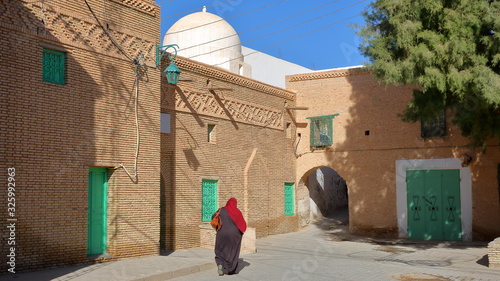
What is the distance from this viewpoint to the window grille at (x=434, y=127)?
1750 cm

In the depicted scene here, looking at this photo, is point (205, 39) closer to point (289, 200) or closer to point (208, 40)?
point (208, 40)

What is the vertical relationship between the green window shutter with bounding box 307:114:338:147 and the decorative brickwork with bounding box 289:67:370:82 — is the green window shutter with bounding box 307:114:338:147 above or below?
below

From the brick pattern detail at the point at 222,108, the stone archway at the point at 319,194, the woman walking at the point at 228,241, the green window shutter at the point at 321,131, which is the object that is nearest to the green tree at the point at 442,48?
the brick pattern detail at the point at 222,108

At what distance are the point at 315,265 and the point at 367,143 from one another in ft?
27.9

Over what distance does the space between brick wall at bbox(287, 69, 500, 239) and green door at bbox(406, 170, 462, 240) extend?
1.67ft

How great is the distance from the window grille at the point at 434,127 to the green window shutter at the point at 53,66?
460 inches

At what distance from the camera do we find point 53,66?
10156 mm

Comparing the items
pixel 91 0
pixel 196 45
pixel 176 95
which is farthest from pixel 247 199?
pixel 91 0

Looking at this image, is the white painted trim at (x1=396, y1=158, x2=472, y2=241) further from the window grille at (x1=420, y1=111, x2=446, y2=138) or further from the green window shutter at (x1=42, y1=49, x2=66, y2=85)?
the green window shutter at (x1=42, y1=49, x2=66, y2=85)

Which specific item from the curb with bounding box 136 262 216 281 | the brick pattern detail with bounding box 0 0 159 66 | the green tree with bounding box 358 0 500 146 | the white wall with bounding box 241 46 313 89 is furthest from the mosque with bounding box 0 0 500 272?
the white wall with bounding box 241 46 313 89

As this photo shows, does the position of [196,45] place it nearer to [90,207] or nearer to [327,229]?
[327,229]

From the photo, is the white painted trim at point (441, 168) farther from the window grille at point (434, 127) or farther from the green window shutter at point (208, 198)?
the green window shutter at point (208, 198)

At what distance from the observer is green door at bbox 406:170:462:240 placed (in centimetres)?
1716

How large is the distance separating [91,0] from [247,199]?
8367mm
